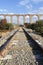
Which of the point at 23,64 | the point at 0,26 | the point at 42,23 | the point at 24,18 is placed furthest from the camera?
the point at 24,18

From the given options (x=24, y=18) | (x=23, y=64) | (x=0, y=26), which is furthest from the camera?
(x=24, y=18)

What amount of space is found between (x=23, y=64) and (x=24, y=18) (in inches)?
6853

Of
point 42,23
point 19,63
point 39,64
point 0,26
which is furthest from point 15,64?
point 0,26

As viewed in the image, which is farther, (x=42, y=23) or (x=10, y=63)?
(x=42, y=23)

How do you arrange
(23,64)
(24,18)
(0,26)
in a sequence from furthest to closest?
(24,18) < (0,26) < (23,64)

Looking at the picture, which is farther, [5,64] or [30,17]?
[30,17]

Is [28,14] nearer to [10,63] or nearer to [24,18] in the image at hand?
[24,18]

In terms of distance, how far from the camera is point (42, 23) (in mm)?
43594

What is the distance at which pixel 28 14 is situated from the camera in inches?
7101

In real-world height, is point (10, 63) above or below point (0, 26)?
above

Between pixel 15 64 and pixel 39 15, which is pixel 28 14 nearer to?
pixel 39 15

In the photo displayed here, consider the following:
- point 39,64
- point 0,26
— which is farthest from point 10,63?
point 0,26

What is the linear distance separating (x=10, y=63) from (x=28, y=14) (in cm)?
17433

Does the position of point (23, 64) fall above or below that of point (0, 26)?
above
